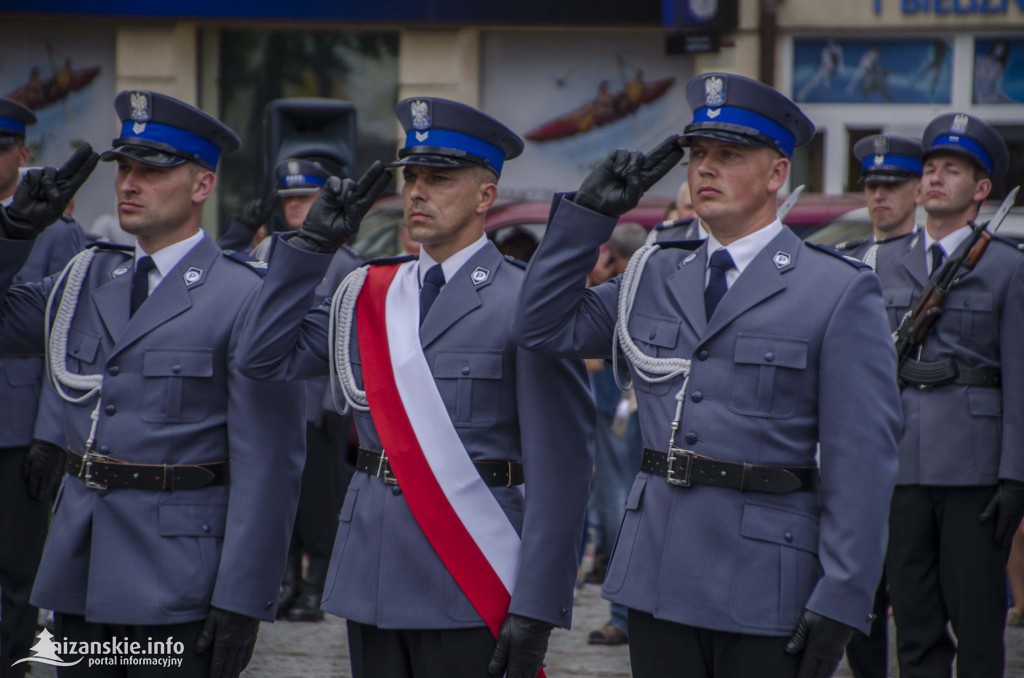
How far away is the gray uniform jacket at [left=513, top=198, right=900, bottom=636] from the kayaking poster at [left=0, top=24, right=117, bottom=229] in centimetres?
1533

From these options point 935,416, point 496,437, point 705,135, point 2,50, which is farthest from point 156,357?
point 2,50

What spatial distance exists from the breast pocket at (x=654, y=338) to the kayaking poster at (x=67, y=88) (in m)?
15.2

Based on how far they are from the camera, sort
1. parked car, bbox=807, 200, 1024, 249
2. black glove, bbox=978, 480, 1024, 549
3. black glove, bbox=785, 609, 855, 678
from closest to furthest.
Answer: black glove, bbox=785, 609, 855, 678, black glove, bbox=978, 480, 1024, 549, parked car, bbox=807, 200, 1024, 249

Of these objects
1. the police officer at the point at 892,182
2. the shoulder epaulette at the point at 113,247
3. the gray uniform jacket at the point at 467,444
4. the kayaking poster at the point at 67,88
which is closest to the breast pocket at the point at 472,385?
the gray uniform jacket at the point at 467,444

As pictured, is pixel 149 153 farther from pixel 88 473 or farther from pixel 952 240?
pixel 952 240

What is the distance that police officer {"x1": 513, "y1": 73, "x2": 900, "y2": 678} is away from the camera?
3691mm

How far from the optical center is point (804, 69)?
656 inches

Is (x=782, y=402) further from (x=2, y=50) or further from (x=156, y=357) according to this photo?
(x=2, y=50)

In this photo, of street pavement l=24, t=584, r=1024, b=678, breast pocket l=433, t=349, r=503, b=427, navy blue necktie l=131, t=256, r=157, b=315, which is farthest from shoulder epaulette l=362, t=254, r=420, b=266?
street pavement l=24, t=584, r=1024, b=678

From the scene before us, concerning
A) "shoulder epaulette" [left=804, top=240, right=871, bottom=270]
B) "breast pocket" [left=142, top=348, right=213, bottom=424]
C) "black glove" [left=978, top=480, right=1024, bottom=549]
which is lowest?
"black glove" [left=978, top=480, right=1024, bottom=549]

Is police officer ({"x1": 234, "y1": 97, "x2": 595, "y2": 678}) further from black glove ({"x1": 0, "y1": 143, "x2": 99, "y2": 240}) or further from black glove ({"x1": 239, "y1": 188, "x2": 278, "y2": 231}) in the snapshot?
black glove ({"x1": 239, "y1": 188, "x2": 278, "y2": 231})

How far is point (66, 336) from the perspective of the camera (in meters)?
4.55

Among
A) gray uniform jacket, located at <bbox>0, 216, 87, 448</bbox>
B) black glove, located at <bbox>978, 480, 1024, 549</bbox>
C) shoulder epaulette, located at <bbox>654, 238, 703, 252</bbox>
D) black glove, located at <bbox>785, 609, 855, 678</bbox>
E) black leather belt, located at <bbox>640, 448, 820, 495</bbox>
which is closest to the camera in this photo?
black glove, located at <bbox>785, 609, 855, 678</bbox>

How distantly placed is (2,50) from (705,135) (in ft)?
Result: 54.2
